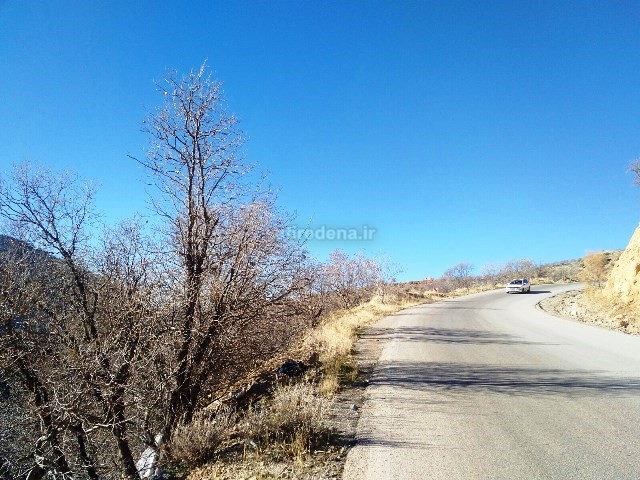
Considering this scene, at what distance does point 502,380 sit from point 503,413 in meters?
2.19

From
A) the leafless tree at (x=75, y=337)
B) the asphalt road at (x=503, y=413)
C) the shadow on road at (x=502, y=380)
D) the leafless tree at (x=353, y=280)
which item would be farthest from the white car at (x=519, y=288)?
the leafless tree at (x=75, y=337)

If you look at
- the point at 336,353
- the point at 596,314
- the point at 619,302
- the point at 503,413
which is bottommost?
the point at 503,413

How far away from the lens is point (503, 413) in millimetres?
5883

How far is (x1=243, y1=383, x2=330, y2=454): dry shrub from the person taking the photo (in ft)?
16.6

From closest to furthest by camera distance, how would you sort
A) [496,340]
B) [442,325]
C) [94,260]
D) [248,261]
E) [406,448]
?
[406,448] < [248,261] < [94,260] < [496,340] < [442,325]

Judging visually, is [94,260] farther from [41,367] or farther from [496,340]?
[496,340]

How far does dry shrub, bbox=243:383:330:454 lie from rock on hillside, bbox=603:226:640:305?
1593 centimetres

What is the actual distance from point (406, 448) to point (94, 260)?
787 centimetres

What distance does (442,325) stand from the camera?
56.2 feet

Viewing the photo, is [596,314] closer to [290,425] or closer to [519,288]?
[290,425]

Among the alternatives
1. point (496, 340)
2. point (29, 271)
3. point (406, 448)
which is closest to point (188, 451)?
point (406, 448)

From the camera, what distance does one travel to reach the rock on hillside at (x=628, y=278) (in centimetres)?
1657

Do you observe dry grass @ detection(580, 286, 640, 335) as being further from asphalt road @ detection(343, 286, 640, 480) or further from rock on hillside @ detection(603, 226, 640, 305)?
asphalt road @ detection(343, 286, 640, 480)

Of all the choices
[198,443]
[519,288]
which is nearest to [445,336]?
[198,443]
